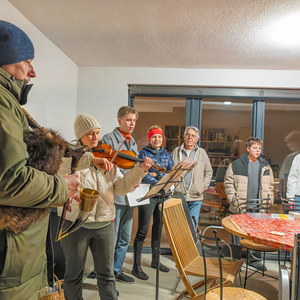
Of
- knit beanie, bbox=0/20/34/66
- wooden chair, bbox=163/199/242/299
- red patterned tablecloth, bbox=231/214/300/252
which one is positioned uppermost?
knit beanie, bbox=0/20/34/66

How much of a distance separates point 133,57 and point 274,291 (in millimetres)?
3008

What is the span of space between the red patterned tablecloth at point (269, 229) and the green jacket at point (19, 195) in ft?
4.41

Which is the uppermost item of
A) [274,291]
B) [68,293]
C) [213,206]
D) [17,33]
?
[17,33]

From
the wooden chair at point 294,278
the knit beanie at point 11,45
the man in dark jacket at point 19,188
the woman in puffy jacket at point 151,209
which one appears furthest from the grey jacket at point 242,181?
the knit beanie at point 11,45

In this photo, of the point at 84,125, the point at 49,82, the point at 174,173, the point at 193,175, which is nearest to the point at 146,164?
the point at 174,173

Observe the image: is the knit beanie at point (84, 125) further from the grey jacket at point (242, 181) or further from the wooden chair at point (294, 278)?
the grey jacket at point (242, 181)

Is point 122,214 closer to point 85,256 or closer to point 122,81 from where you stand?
point 85,256

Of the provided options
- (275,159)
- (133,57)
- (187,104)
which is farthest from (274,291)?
(133,57)

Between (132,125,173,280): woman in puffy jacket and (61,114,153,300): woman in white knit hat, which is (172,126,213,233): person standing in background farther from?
(61,114,153,300): woman in white knit hat

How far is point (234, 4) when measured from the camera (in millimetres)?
2117

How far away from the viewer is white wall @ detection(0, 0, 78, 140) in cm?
249

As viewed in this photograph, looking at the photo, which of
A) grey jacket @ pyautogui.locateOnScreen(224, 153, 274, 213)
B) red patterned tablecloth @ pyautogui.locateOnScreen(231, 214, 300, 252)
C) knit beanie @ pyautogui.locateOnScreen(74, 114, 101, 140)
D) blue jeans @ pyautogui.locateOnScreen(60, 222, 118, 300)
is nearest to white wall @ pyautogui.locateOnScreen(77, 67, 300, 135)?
grey jacket @ pyautogui.locateOnScreen(224, 153, 274, 213)

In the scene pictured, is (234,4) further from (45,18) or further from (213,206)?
(213,206)

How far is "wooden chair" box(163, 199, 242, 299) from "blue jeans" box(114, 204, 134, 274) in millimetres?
584
